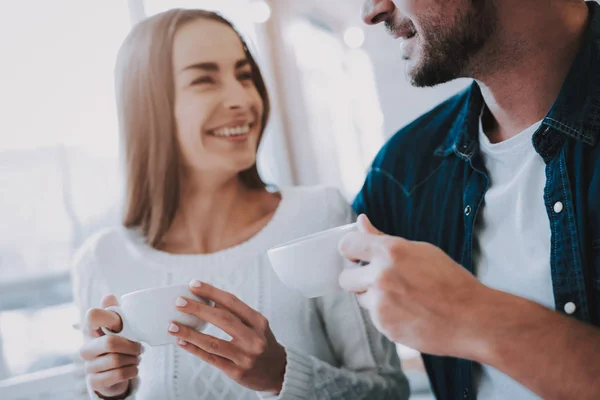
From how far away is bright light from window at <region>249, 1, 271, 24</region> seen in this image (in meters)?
2.31

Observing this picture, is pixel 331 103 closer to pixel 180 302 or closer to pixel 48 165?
pixel 48 165

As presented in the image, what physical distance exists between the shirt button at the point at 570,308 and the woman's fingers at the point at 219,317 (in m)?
0.43

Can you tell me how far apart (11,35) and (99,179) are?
1.55 ft

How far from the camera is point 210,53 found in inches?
43.5

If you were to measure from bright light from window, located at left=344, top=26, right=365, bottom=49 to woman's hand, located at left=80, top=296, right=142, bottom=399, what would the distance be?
154cm

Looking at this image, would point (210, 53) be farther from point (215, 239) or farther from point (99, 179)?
point (99, 179)

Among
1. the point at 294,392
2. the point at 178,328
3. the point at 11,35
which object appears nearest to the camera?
the point at 178,328

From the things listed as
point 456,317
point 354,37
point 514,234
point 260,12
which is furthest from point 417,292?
point 260,12

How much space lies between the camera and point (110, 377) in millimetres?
797

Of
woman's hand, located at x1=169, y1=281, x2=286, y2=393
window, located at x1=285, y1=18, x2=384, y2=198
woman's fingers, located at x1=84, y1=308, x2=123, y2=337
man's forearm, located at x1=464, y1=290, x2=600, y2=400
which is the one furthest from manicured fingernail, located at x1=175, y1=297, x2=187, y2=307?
window, located at x1=285, y1=18, x2=384, y2=198

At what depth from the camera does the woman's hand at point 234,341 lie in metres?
0.71

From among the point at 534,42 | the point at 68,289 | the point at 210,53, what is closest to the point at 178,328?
the point at 210,53

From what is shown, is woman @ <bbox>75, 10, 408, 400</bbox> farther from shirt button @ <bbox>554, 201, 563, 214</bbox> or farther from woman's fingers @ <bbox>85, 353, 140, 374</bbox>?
shirt button @ <bbox>554, 201, 563, 214</bbox>

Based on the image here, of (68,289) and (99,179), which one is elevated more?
(99,179)
